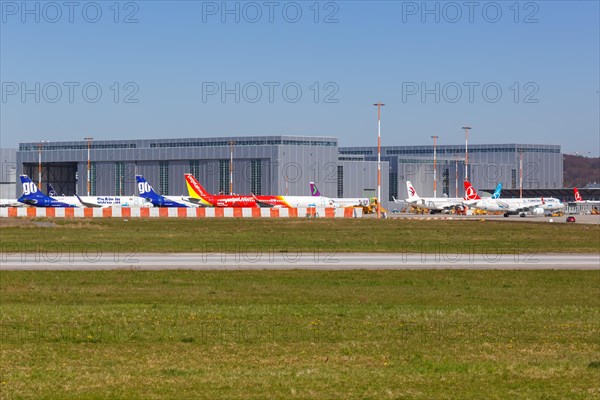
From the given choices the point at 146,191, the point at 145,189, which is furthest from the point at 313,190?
the point at 145,189

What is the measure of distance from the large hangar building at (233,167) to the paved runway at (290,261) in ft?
319

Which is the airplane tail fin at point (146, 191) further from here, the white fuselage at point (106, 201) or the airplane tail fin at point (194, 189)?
the airplane tail fin at point (194, 189)

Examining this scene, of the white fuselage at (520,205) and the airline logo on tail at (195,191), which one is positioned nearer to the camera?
the white fuselage at (520,205)

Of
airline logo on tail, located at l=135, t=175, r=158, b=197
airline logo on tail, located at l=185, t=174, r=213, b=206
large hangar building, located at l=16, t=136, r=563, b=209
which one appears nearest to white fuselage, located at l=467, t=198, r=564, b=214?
large hangar building, located at l=16, t=136, r=563, b=209

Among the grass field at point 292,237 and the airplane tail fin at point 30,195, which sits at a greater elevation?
the airplane tail fin at point 30,195

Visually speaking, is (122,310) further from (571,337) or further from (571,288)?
(571,288)

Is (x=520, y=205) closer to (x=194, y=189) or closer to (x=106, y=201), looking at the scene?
(x=194, y=189)

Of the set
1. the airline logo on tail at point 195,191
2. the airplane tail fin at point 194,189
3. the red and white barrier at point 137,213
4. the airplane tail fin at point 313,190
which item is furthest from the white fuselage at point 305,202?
the red and white barrier at point 137,213

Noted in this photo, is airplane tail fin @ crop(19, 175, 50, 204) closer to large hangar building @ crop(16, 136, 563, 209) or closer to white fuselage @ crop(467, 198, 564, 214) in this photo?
large hangar building @ crop(16, 136, 563, 209)

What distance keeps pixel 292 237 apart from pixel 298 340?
148 ft

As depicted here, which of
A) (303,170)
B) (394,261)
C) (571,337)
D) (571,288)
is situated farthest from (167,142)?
(571,337)

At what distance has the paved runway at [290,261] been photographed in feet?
123

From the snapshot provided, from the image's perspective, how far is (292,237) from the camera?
63.4 m

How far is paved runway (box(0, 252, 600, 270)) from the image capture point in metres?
37.4
